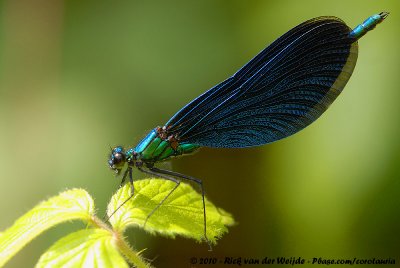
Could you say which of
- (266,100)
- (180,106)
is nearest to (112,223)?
(266,100)

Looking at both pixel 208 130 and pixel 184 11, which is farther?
pixel 184 11

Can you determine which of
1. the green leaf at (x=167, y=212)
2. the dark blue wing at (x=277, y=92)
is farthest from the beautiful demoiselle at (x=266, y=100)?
the green leaf at (x=167, y=212)

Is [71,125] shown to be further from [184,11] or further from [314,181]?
[314,181]

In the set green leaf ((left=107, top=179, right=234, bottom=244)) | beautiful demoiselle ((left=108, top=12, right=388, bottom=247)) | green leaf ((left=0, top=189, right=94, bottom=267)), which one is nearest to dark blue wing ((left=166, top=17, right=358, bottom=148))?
beautiful demoiselle ((left=108, top=12, right=388, bottom=247))

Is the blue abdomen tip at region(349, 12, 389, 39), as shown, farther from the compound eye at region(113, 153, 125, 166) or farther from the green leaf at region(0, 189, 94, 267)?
the green leaf at region(0, 189, 94, 267)

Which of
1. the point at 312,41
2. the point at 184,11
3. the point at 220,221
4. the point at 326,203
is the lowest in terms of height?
the point at 326,203

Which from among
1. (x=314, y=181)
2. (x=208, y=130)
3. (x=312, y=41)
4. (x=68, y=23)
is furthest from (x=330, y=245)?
(x=68, y=23)
